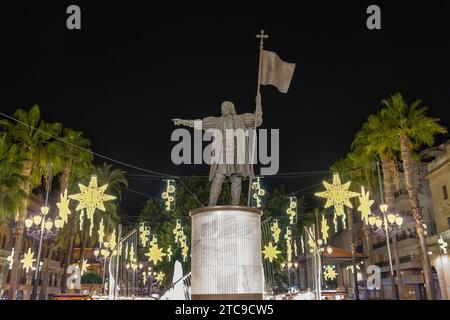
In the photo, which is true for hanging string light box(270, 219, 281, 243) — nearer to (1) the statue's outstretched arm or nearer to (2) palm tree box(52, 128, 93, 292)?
(2) palm tree box(52, 128, 93, 292)

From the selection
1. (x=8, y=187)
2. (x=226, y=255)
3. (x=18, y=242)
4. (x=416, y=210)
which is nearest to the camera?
(x=226, y=255)

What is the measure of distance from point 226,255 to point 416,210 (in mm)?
18755

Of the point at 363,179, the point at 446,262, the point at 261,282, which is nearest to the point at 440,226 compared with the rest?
the point at 446,262

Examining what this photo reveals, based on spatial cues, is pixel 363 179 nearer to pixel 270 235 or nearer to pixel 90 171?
pixel 270 235

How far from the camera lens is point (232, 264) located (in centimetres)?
1050

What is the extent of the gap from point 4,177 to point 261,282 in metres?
16.7

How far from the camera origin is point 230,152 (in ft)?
38.8

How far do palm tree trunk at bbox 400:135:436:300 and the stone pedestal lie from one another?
17.3 m

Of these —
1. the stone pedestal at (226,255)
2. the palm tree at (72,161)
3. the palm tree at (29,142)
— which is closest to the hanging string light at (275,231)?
the palm tree at (72,161)

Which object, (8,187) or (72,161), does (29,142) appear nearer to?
(8,187)

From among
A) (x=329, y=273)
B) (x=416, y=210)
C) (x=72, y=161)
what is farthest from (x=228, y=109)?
(x=329, y=273)

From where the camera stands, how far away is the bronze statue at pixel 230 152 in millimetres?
11742

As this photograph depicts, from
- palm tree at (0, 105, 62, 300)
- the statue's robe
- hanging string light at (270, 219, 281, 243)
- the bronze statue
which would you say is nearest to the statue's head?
the bronze statue
